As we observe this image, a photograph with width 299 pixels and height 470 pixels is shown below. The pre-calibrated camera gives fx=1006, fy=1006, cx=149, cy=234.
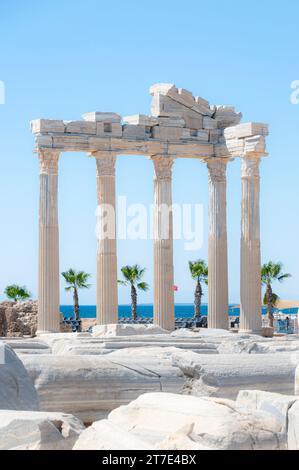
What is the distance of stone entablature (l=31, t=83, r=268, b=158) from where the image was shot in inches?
1258

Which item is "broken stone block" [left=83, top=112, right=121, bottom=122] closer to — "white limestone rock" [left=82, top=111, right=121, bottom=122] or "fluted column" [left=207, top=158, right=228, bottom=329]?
"white limestone rock" [left=82, top=111, right=121, bottom=122]

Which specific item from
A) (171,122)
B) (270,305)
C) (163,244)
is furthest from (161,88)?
(270,305)

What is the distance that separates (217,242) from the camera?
34406mm

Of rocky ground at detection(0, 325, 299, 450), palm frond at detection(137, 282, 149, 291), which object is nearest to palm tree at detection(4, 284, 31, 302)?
palm frond at detection(137, 282, 149, 291)

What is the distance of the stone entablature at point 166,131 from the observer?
3195 cm

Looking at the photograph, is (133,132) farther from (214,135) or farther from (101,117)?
(214,135)

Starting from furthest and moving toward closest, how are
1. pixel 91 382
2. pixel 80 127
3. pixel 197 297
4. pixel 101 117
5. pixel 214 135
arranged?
pixel 197 297 → pixel 214 135 → pixel 101 117 → pixel 80 127 → pixel 91 382

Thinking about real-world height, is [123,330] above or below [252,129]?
below

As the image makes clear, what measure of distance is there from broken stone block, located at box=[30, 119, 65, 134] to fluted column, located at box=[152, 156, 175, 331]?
12.1ft

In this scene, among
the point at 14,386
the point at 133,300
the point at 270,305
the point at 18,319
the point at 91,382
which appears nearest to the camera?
the point at 14,386

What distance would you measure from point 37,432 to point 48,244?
24.0m

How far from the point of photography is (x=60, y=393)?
12727 millimetres
